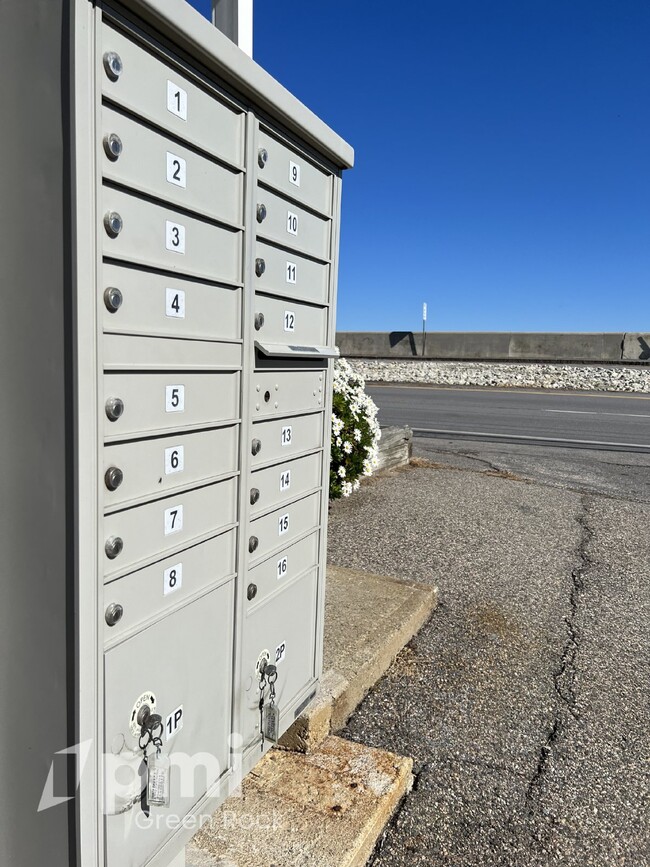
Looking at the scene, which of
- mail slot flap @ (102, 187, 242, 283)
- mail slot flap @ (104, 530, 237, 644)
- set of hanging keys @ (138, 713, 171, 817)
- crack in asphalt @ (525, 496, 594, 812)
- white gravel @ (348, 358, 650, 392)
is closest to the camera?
mail slot flap @ (102, 187, 242, 283)

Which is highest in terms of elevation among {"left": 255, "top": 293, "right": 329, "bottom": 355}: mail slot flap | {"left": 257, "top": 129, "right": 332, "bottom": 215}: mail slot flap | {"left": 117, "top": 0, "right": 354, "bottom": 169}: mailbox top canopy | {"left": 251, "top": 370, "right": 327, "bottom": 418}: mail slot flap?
{"left": 117, "top": 0, "right": 354, "bottom": 169}: mailbox top canopy

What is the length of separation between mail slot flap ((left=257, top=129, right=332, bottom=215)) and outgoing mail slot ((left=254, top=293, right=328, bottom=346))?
1.12ft

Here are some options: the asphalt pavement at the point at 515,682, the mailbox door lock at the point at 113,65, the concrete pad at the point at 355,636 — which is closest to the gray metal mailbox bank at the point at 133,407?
the mailbox door lock at the point at 113,65

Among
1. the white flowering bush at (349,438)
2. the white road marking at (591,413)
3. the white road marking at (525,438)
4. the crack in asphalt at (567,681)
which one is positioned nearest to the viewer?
the crack in asphalt at (567,681)

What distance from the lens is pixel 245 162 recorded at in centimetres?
188

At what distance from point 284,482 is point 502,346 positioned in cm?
2325

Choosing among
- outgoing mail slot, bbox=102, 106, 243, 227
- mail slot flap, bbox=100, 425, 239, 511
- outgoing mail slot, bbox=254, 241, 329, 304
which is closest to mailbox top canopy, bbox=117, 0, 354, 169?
outgoing mail slot, bbox=102, 106, 243, 227

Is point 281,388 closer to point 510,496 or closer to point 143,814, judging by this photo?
point 143,814

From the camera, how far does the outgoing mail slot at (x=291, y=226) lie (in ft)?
6.62

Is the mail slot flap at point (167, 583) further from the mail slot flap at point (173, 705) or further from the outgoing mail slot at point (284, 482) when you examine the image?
the outgoing mail slot at point (284, 482)

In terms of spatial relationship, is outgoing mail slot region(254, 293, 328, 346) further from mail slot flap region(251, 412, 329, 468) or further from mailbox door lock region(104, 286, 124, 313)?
mailbox door lock region(104, 286, 124, 313)

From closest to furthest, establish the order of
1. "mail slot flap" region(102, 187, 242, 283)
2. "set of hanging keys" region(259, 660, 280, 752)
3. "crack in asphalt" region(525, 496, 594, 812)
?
"mail slot flap" region(102, 187, 242, 283) → "set of hanging keys" region(259, 660, 280, 752) → "crack in asphalt" region(525, 496, 594, 812)

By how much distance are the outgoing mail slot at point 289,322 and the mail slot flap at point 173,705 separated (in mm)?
792

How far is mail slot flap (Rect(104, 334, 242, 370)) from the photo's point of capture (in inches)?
57.8
